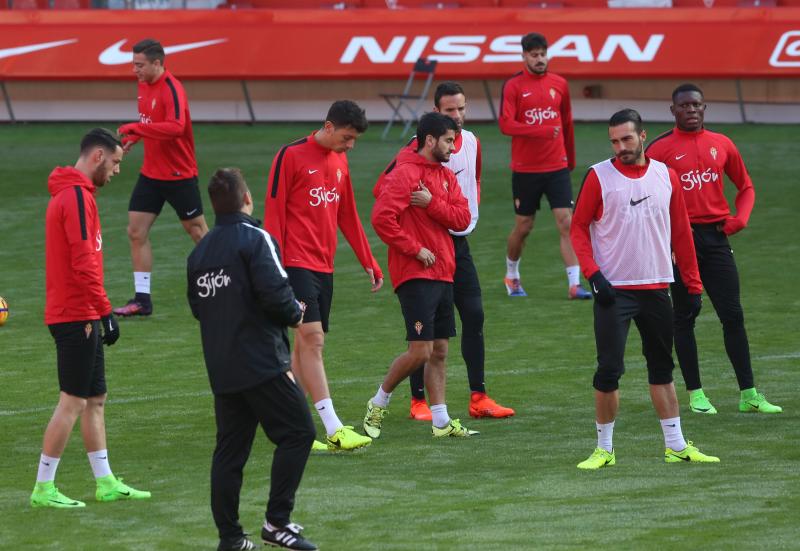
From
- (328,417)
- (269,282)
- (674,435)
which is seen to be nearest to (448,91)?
(328,417)

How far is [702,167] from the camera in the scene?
33.4ft

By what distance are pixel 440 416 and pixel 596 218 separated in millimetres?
1752

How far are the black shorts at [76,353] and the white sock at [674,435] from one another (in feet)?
10.5

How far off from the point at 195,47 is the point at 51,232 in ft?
64.9

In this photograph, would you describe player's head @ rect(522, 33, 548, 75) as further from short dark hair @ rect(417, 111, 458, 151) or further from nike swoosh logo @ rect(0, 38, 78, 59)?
nike swoosh logo @ rect(0, 38, 78, 59)

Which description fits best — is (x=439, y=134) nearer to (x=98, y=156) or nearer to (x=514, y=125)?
(x=98, y=156)

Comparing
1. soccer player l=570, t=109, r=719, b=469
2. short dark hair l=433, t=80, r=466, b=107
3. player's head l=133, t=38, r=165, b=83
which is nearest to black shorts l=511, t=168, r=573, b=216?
player's head l=133, t=38, r=165, b=83

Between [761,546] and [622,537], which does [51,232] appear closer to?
[622,537]

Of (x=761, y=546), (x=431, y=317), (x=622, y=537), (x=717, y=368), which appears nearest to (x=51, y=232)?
(x=431, y=317)

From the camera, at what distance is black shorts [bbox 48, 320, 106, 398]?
7867mm

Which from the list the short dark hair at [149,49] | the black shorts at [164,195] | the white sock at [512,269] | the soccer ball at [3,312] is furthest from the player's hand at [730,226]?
the soccer ball at [3,312]

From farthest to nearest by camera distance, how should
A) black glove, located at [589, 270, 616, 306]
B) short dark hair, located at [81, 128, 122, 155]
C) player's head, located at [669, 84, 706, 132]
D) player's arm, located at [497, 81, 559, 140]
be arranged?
player's arm, located at [497, 81, 559, 140] → player's head, located at [669, 84, 706, 132] → black glove, located at [589, 270, 616, 306] → short dark hair, located at [81, 128, 122, 155]

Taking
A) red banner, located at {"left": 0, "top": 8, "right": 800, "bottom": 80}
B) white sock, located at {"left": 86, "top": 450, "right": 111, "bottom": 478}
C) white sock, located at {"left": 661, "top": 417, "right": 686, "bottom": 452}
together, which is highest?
red banner, located at {"left": 0, "top": 8, "right": 800, "bottom": 80}

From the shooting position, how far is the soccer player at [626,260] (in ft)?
28.2
